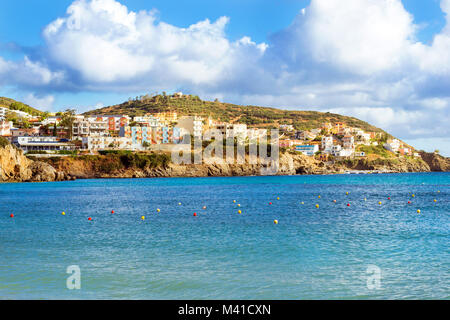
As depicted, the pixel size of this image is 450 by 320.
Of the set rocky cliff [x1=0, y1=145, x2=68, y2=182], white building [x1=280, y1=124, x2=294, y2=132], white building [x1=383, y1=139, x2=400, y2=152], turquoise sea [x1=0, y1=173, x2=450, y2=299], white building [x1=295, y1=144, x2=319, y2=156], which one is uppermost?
white building [x1=280, y1=124, x2=294, y2=132]

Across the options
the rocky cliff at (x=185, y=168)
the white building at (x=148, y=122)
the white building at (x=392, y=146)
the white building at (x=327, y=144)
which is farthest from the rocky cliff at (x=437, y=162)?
the white building at (x=148, y=122)

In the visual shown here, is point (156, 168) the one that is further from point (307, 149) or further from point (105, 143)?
point (307, 149)

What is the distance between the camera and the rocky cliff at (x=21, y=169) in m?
75.2

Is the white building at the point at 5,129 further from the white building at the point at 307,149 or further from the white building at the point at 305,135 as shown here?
the white building at the point at 305,135

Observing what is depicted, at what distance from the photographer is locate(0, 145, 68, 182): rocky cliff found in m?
75.2

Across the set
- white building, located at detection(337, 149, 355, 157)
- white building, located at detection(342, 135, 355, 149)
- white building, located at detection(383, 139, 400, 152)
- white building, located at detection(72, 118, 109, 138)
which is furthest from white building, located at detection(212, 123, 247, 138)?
white building, located at detection(383, 139, 400, 152)

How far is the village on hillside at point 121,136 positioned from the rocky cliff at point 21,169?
48.0 feet

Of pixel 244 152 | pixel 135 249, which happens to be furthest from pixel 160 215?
pixel 244 152

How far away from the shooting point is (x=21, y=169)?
78.6 metres

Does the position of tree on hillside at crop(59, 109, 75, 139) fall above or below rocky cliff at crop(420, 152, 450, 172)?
above

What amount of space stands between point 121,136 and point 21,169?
4265 cm

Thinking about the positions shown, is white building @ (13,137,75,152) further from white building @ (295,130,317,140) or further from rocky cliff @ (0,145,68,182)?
white building @ (295,130,317,140)
